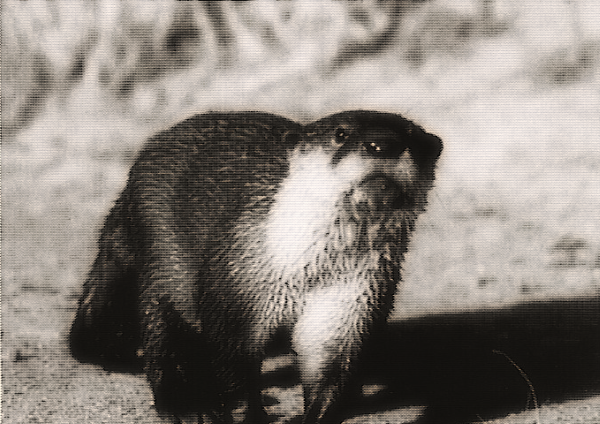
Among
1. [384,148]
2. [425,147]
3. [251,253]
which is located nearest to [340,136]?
[384,148]

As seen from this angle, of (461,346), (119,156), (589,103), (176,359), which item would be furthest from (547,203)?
(119,156)

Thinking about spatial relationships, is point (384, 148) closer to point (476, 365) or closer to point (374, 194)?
point (374, 194)

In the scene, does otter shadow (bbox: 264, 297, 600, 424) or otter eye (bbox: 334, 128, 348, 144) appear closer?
otter eye (bbox: 334, 128, 348, 144)

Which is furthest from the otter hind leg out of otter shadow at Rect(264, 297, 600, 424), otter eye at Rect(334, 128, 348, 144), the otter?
otter eye at Rect(334, 128, 348, 144)

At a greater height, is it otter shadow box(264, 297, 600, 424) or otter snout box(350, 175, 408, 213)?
otter snout box(350, 175, 408, 213)

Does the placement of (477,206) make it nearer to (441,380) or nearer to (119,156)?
(441,380)

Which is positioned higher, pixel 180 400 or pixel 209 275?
pixel 209 275

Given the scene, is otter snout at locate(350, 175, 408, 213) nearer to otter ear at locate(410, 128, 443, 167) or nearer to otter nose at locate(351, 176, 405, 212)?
otter nose at locate(351, 176, 405, 212)
